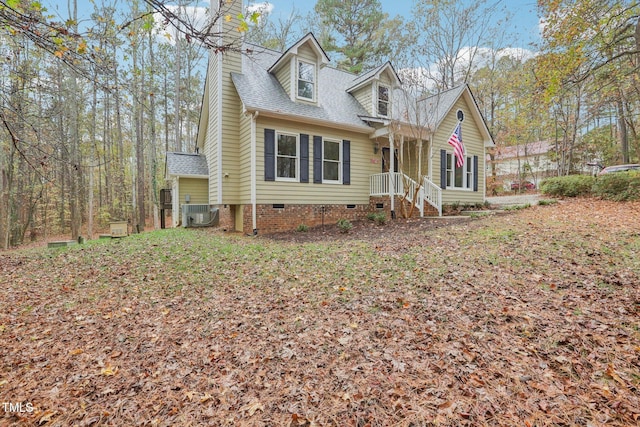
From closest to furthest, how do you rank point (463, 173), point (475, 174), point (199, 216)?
point (199, 216) < point (463, 173) < point (475, 174)

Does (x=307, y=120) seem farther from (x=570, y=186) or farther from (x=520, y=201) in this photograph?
(x=570, y=186)

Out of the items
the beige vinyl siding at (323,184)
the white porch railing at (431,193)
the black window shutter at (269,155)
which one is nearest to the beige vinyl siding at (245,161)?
the beige vinyl siding at (323,184)

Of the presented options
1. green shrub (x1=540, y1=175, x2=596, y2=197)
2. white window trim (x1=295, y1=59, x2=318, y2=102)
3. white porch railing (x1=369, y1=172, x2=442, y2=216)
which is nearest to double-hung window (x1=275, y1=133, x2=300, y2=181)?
white window trim (x1=295, y1=59, x2=318, y2=102)

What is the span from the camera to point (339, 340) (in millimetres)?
3178

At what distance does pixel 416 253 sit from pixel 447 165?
873cm

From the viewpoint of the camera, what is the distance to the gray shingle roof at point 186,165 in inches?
535

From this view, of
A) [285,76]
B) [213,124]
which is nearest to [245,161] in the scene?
[213,124]

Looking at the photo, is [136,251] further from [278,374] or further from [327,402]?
[327,402]

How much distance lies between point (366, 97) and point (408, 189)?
4.58 meters

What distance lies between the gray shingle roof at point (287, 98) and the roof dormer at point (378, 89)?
1.21ft

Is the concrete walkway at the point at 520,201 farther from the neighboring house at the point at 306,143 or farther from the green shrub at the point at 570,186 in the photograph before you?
the neighboring house at the point at 306,143

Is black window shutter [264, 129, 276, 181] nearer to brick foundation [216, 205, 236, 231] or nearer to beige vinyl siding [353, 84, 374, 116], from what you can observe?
brick foundation [216, 205, 236, 231]

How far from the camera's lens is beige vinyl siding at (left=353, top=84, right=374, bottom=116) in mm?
12454

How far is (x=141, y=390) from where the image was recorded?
103 inches
